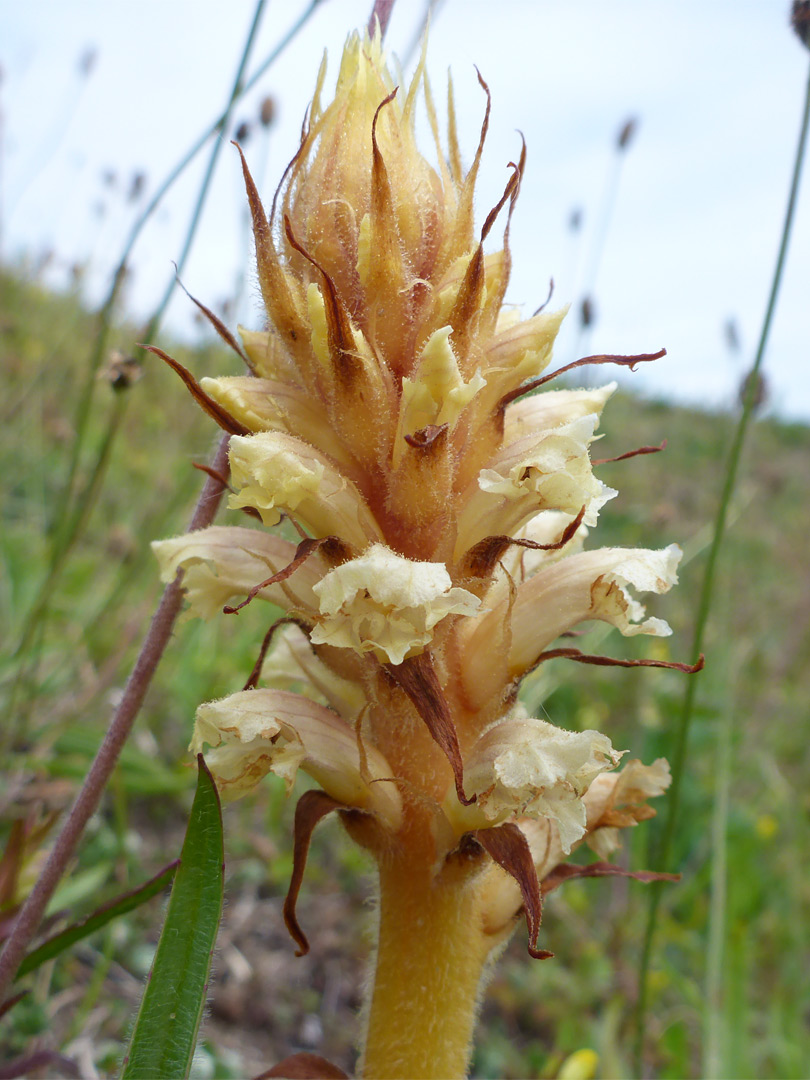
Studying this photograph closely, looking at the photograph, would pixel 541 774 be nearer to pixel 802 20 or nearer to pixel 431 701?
pixel 431 701

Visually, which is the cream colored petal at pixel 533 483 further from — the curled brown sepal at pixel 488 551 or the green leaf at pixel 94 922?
the green leaf at pixel 94 922

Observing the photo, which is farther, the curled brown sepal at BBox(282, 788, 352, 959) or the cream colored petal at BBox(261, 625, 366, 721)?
the cream colored petal at BBox(261, 625, 366, 721)

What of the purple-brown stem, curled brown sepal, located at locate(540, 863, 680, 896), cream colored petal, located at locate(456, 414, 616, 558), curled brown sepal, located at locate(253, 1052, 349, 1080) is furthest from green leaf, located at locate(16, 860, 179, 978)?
cream colored petal, located at locate(456, 414, 616, 558)

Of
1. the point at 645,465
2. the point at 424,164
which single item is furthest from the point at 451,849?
the point at 645,465

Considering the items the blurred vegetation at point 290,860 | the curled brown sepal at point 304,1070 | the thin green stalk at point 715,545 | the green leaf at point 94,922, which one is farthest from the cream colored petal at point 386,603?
the thin green stalk at point 715,545

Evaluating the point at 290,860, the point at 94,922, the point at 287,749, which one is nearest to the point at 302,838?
the point at 287,749

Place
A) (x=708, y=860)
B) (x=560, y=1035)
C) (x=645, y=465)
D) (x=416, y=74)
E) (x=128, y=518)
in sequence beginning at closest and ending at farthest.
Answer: (x=416, y=74) < (x=560, y=1035) < (x=708, y=860) < (x=128, y=518) < (x=645, y=465)

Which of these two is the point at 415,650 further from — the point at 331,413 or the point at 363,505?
the point at 331,413

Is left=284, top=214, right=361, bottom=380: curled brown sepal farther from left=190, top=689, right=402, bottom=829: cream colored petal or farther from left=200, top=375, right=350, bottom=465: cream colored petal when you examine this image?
left=190, top=689, right=402, bottom=829: cream colored petal
